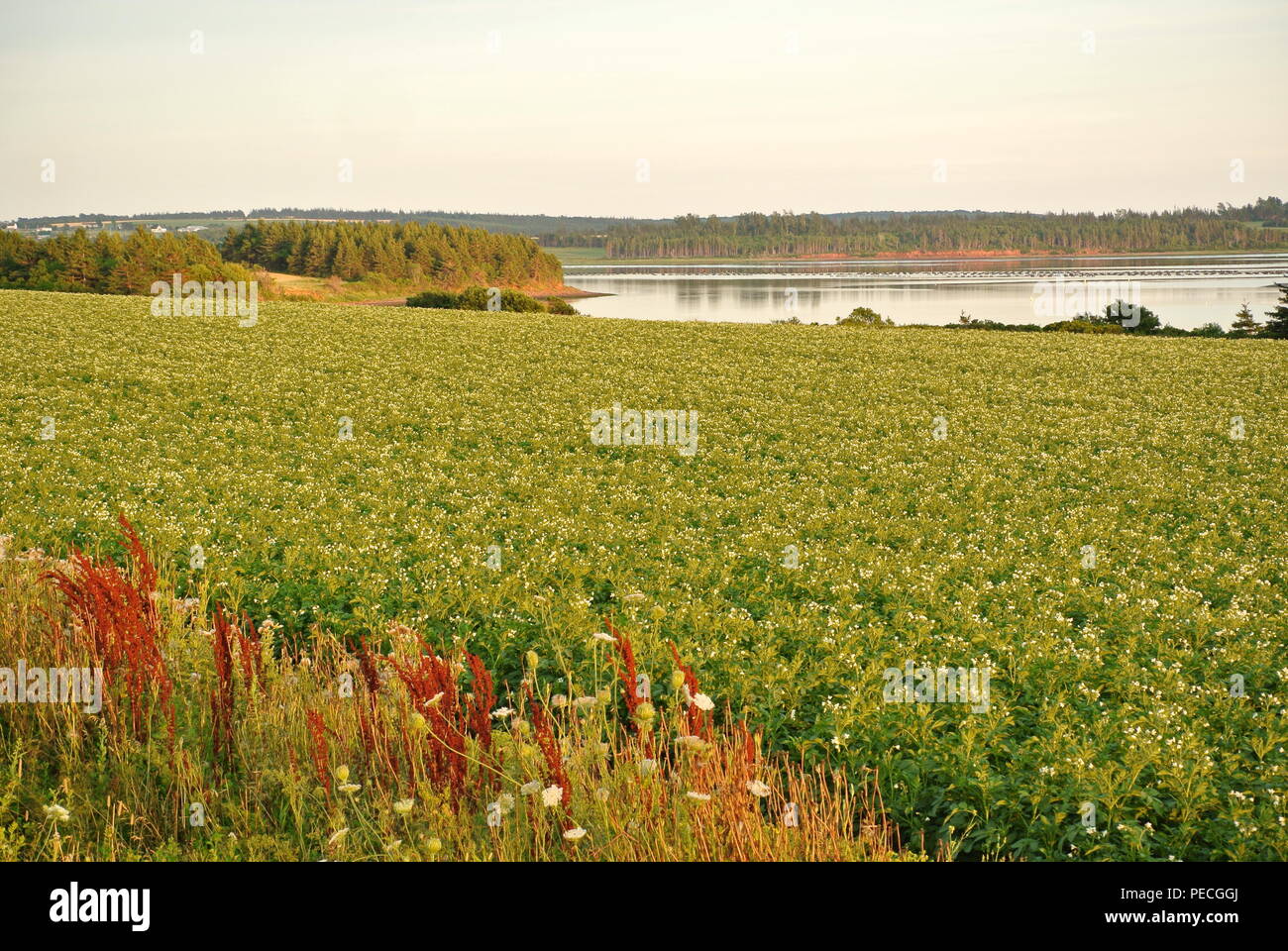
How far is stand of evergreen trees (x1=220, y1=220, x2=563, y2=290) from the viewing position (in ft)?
478

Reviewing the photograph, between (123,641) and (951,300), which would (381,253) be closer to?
(951,300)

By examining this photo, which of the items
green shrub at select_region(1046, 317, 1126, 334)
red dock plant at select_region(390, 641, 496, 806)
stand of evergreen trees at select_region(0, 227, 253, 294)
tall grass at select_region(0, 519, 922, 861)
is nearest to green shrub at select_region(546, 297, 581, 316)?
stand of evergreen trees at select_region(0, 227, 253, 294)

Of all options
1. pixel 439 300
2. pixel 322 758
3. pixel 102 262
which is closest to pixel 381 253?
pixel 102 262

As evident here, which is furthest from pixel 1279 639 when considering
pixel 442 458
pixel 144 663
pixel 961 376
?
pixel 961 376

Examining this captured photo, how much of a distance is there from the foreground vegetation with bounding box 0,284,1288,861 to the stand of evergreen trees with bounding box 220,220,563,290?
121 meters

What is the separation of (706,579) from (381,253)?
150159 millimetres

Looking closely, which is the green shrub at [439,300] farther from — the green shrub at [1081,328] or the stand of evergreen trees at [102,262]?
the green shrub at [1081,328]

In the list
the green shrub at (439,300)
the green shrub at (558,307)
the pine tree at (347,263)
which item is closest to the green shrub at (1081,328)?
the green shrub at (558,307)

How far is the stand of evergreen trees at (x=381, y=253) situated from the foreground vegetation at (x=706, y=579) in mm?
121190

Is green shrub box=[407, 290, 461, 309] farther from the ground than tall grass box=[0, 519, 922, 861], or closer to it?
farther from the ground

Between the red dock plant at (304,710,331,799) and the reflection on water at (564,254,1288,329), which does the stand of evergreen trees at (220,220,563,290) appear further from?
the red dock plant at (304,710,331,799)

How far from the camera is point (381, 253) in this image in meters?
149
